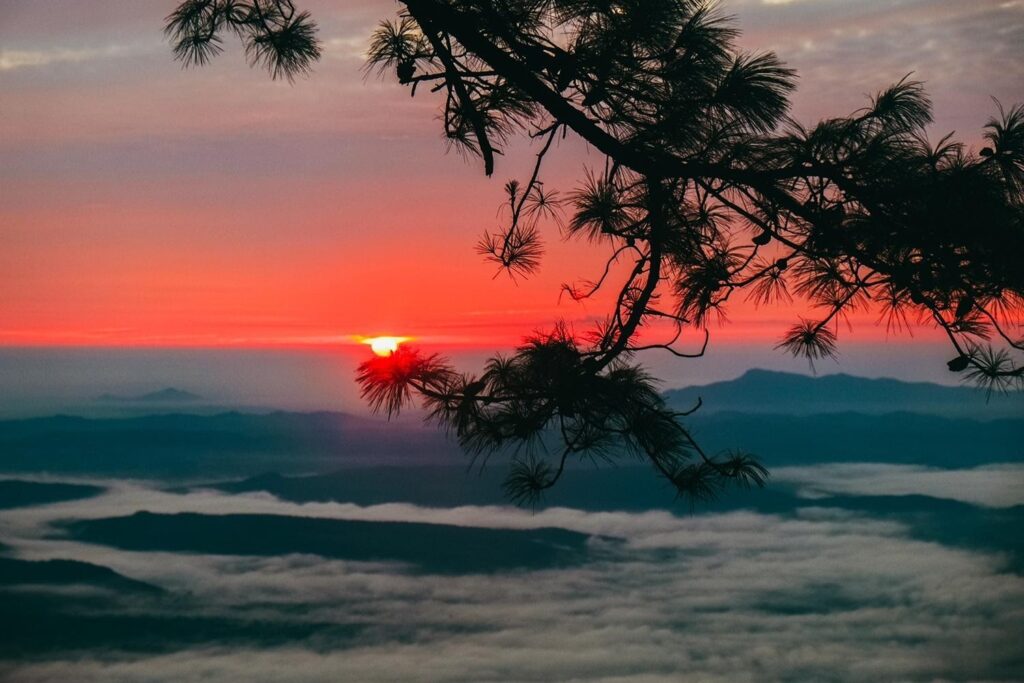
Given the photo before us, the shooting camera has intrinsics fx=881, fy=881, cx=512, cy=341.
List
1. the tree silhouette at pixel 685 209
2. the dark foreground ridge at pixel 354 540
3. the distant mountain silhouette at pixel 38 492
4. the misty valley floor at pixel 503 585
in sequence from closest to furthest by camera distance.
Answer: the tree silhouette at pixel 685 209
the misty valley floor at pixel 503 585
the dark foreground ridge at pixel 354 540
the distant mountain silhouette at pixel 38 492

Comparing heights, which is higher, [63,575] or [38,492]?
[38,492]

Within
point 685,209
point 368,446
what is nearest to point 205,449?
point 368,446

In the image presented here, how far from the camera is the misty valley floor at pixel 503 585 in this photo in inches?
1560

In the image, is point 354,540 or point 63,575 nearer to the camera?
point 63,575

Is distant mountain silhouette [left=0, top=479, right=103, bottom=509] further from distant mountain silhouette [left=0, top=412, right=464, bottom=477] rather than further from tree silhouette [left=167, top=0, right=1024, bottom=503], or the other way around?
tree silhouette [left=167, top=0, right=1024, bottom=503]

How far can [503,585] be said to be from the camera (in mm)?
47562

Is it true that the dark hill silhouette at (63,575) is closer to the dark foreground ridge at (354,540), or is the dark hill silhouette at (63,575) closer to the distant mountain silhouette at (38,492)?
the dark foreground ridge at (354,540)

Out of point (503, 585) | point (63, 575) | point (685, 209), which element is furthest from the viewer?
point (503, 585)

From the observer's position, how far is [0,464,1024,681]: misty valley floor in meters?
39.6

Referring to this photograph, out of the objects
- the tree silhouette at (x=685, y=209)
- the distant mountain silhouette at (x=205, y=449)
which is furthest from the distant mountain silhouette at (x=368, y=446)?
the tree silhouette at (x=685, y=209)

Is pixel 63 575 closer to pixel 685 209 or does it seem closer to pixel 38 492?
pixel 38 492

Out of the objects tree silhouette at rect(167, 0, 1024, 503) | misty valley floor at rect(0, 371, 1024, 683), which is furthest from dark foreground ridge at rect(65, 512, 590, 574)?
tree silhouette at rect(167, 0, 1024, 503)

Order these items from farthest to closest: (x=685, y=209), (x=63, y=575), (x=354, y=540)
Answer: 1. (x=354, y=540)
2. (x=63, y=575)
3. (x=685, y=209)

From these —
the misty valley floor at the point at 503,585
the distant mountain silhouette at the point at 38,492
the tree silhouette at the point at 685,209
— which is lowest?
the misty valley floor at the point at 503,585
